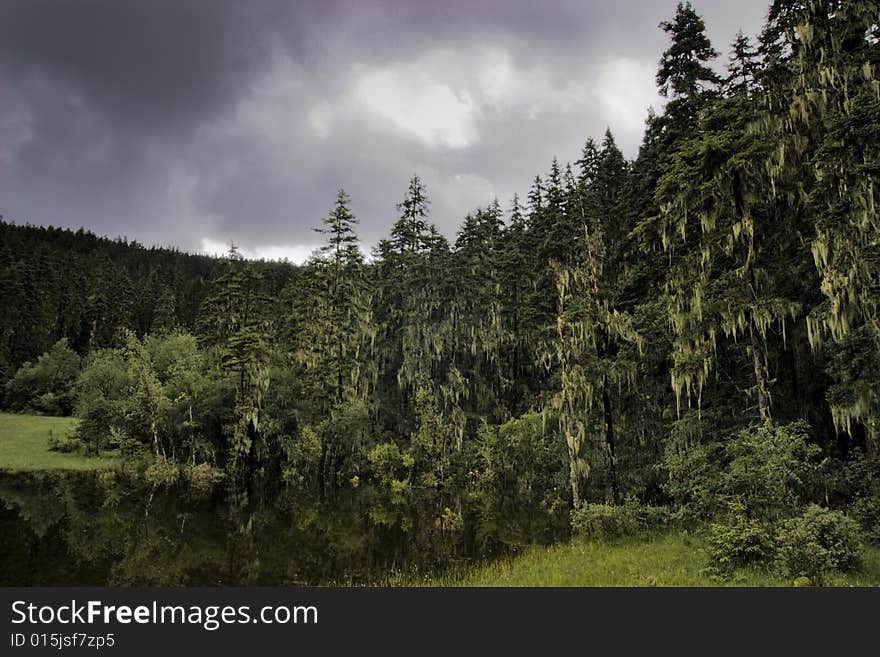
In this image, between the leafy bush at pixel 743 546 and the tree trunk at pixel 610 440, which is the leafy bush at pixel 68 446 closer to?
the tree trunk at pixel 610 440

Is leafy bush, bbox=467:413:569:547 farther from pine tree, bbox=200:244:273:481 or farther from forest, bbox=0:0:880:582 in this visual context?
pine tree, bbox=200:244:273:481

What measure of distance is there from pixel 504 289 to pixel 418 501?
830 inches

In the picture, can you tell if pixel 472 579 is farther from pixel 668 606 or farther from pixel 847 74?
pixel 847 74

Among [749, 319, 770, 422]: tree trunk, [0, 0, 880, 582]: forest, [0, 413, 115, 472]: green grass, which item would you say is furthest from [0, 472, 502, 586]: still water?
[749, 319, 770, 422]: tree trunk

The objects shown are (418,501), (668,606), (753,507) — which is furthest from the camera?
(418,501)

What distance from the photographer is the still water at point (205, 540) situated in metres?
17.3

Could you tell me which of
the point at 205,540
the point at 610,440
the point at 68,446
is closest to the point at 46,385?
the point at 68,446

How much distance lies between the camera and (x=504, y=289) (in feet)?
154

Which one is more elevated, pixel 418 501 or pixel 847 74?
pixel 847 74

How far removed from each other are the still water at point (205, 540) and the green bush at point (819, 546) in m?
10.6

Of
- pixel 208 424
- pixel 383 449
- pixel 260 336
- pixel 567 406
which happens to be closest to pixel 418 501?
pixel 383 449

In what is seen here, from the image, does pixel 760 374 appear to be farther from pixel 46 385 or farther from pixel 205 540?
pixel 46 385

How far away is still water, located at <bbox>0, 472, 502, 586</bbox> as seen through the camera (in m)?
17.3

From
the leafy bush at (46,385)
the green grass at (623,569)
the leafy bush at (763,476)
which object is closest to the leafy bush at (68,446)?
the leafy bush at (46,385)
